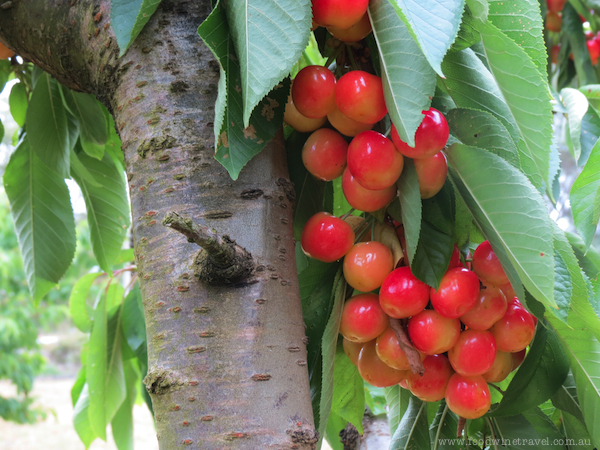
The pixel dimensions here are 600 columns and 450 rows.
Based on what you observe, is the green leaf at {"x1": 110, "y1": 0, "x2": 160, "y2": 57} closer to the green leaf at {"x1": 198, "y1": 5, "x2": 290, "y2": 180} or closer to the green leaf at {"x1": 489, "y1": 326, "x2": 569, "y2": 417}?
the green leaf at {"x1": 198, "y1": 5, "x2": 290, "y2": 180}

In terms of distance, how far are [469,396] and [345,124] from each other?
1.02ft

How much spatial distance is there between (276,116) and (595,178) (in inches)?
14.3

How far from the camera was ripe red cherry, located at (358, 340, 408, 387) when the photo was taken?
518mm

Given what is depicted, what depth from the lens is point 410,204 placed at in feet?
1.41

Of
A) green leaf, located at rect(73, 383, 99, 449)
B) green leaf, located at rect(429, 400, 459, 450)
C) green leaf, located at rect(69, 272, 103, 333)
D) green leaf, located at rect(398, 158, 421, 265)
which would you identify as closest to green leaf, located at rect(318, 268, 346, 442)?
green leaf, located at rect(398, 158, 421, 265)

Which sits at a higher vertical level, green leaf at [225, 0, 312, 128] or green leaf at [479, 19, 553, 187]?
green leaf at [225, 0, 312, 128]

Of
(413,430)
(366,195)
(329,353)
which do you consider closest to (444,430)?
(413,430)

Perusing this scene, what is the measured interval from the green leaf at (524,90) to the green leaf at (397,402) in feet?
1.21

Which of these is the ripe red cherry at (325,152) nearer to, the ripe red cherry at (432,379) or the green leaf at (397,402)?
the ripe red cherry at (432,379)

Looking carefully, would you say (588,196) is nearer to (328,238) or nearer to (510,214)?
(510,214)

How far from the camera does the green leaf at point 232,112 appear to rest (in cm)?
41

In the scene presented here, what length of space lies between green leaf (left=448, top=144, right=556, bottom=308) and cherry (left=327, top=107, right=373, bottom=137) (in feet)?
0.30

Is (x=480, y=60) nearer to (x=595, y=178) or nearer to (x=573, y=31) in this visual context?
(x=595, y=178)

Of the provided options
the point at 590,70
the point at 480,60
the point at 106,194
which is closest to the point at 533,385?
the point at 480,60
